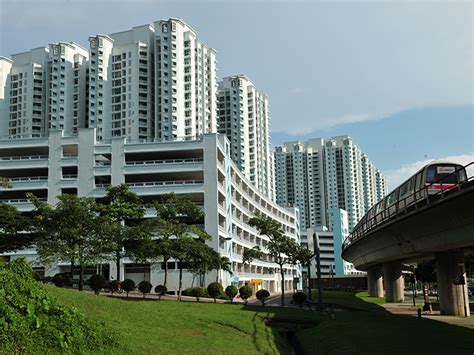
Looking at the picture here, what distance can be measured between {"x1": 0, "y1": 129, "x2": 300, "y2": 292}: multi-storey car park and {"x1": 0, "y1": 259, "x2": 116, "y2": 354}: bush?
2388 inches

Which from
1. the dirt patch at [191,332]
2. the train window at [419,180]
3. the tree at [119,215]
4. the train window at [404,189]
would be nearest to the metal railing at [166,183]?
the tree at [119,215]

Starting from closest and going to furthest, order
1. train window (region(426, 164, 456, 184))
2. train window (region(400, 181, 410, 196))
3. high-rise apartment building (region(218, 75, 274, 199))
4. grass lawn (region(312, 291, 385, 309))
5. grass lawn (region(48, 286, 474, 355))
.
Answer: grass lawn (region(48, 286, 474, 355))
train window (region(426, 164, 456, 184))
train window (region(400, 181, 410, 196))
grass lawn (region(312, 291, 385, 309))
high-rise apartment building (region(218, 75, 274, 199))

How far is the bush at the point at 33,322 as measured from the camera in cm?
1165

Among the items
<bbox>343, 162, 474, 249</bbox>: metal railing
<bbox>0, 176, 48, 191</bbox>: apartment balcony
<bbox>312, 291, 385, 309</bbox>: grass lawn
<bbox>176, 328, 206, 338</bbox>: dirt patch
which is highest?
<bbox>0, 176, 48, 191</bbox>: apartment balcony

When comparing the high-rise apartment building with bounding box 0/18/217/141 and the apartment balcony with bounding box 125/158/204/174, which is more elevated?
the high-rise apartment building with bounding box 0/18/217/141

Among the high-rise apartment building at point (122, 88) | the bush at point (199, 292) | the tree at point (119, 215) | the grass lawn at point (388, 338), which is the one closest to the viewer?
the grass lawn at point (388, 338)

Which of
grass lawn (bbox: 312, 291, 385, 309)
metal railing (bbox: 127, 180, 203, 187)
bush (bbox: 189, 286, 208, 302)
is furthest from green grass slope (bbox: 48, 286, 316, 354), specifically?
metal railing (bbox: 127, 180, 203, 187)

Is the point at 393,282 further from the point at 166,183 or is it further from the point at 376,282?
the point at 166,183

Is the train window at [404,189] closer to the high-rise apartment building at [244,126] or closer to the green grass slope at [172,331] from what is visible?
the green grass slope at [172,331]

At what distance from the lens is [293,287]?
490 ft

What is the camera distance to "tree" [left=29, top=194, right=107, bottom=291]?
46.4 meters

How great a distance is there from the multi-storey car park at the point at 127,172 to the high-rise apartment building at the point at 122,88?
43.5 metres

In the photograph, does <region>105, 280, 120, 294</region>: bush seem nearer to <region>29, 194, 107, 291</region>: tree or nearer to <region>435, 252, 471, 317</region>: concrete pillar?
<region>29, 194, 107, 291</region>: tree

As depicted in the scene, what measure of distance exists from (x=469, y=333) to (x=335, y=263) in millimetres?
168520
